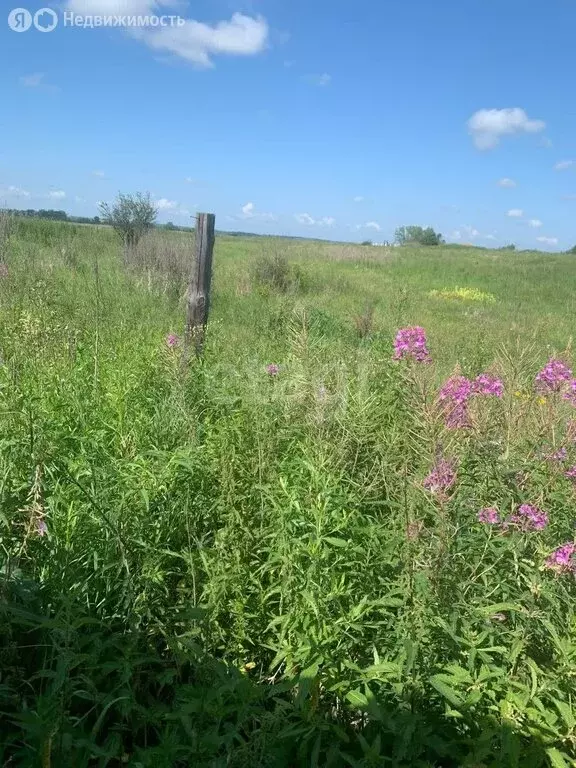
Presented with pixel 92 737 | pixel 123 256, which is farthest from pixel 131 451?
pixel 123 256

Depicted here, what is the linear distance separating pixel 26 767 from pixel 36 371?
2740 mm

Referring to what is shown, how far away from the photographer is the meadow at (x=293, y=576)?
5.39 ft

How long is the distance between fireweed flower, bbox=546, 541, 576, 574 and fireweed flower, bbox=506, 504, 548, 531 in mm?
102

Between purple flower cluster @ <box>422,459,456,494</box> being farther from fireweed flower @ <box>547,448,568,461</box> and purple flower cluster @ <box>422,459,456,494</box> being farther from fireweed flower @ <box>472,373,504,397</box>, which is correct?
fireweed flower @ <box>472,373,504,397</box>

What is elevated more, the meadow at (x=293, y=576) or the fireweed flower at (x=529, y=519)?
the fireweed flower at (x=529, y=519)

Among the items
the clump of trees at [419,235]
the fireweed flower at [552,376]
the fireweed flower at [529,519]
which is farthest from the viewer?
the clump of trees at [419,235]

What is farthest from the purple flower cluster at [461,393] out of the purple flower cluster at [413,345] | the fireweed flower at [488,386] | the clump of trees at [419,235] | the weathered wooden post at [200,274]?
the clump of trees at [419,235]

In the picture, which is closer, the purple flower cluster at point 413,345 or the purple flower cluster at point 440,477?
the purple flower cluster at point 440,477

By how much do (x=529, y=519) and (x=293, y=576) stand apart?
0.84 metres

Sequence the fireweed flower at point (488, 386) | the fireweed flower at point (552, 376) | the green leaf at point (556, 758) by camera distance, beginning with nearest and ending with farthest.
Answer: the green leaf at point (556, 758) < the fireweed flower at point (552, 376) < the fireweed flower at point (488, 386)

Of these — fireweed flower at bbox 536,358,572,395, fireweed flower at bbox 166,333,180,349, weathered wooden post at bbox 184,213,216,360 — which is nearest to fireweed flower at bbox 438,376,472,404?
fireweed flower at bbox 536,358,572,395

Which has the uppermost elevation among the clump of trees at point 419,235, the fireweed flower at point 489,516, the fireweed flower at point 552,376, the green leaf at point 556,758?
the clump of trees at point 419,235

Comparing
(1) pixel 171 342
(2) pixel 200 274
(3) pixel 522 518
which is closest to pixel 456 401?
(3) pixel 522 518

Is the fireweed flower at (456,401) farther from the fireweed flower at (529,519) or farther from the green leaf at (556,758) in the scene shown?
the green leaf at (556,758)
